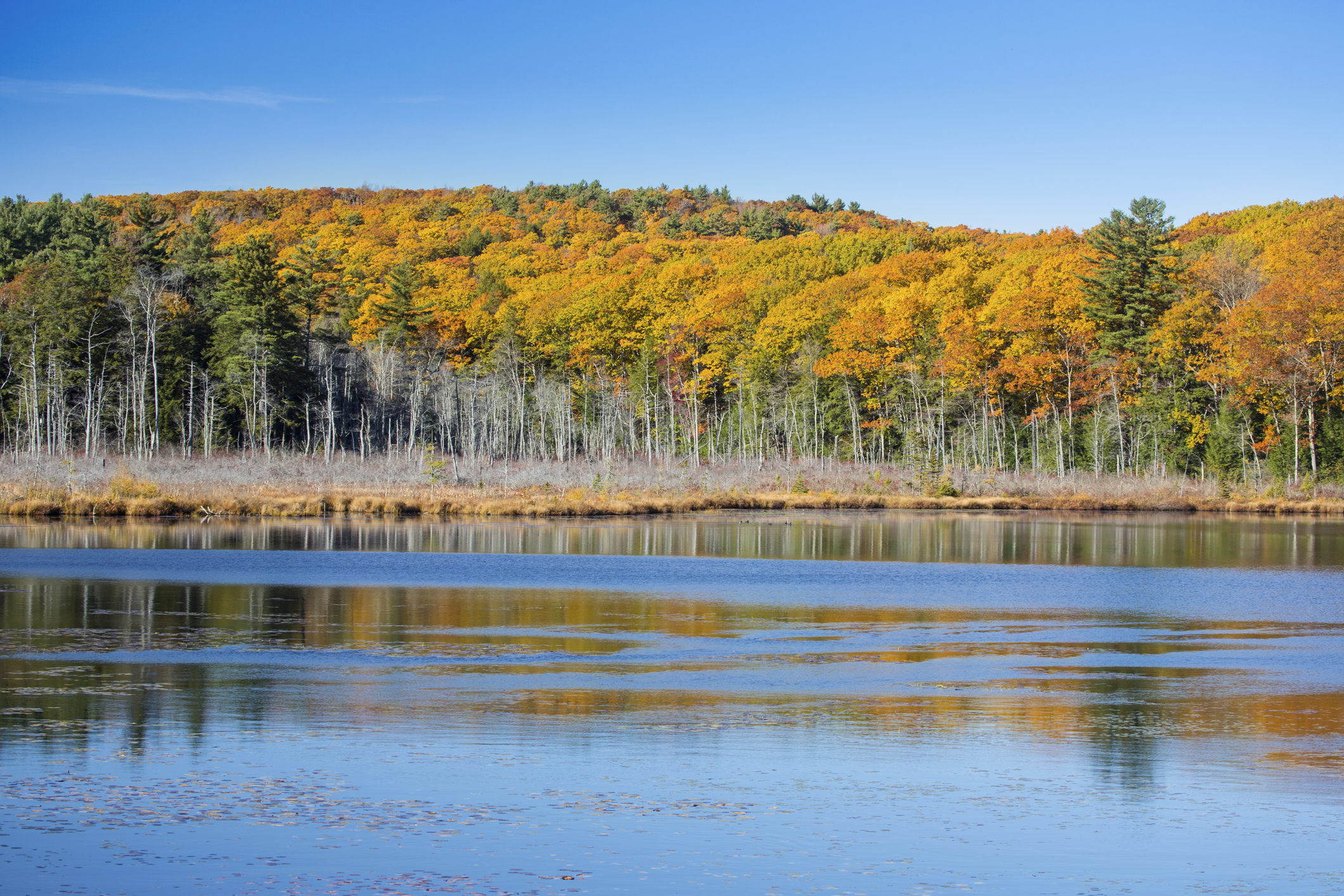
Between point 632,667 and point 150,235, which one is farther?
point 150,235

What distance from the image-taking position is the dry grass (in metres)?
43.1

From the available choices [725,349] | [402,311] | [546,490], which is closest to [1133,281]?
[725,349]

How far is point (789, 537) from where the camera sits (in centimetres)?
3844

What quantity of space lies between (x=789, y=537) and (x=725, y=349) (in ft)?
154

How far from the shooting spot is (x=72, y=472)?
4366cm

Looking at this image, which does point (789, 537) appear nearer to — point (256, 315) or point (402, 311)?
point (256, 315)

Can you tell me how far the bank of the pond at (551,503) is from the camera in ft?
137

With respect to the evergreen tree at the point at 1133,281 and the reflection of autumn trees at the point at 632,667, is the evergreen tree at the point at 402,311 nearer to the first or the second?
the evergreen tree at the point at 1133,281

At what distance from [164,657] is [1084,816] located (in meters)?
11.4

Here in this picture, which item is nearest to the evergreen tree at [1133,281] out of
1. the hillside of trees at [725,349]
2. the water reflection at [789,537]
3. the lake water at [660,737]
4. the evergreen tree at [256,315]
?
the hillside of trees at [725,349]

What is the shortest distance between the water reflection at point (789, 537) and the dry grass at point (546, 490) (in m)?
1.83

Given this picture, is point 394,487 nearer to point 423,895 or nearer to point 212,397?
point 212,397

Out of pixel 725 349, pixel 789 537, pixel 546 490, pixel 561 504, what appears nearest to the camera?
pixel 789 537

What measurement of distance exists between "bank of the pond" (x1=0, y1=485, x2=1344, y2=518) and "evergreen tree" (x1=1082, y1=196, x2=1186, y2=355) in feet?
44.0
